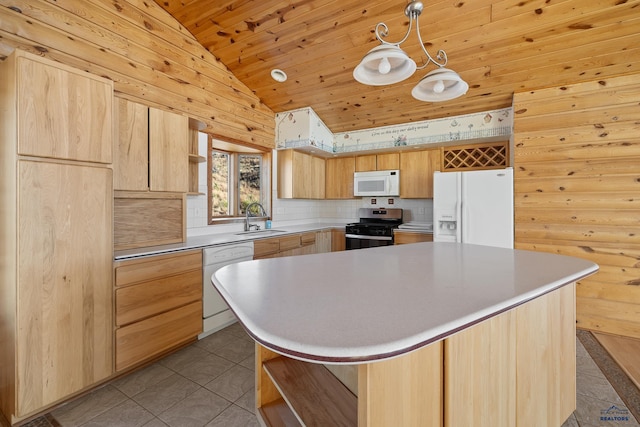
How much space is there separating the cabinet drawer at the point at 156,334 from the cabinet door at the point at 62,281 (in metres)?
0.08

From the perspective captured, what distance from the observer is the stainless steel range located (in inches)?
153

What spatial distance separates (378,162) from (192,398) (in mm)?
3545

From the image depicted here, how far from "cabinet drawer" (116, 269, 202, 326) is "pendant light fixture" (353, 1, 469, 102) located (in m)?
2.00

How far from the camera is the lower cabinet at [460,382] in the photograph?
28.8 inches

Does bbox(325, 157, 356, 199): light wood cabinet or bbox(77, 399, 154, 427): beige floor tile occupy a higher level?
bbox(325, 157, 356, 199): light wood cabinet

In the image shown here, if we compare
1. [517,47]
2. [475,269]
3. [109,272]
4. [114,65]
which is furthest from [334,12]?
[109,272]

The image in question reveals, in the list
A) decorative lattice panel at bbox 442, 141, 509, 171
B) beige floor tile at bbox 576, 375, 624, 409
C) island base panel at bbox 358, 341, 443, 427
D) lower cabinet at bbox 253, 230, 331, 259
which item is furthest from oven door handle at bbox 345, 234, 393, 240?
island base panel at bbox 358, 341, 443, 427

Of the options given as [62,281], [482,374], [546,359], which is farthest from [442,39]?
[62,281]

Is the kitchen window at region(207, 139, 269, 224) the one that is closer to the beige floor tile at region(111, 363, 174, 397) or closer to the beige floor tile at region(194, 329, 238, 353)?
the beige floor tile at region(194, 329, 238, 353)

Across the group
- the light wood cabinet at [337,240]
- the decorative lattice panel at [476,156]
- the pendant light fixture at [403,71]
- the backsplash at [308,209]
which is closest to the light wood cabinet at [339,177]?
the backsplash at [308,209]

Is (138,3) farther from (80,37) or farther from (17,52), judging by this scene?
(17,52)

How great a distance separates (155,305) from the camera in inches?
82.9

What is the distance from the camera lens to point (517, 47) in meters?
2.51

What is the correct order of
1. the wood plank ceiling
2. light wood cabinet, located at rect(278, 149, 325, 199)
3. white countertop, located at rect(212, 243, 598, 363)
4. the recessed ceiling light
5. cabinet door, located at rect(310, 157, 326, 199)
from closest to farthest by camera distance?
white countertop, located at rect(212, 243, 598, 363) → the wood plank ceiling → the recessed ceiling light → light wood cabinet, located at rect(278, 149, 325, 199) → cabinet door, located at rect(310, 157, 326, 199)
